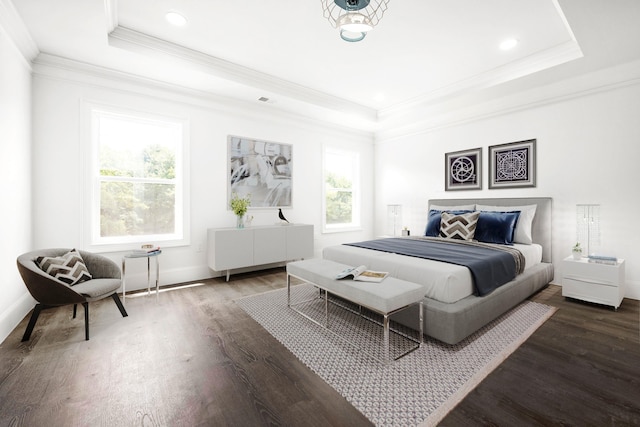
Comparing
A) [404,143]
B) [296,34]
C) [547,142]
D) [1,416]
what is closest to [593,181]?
[547,142]

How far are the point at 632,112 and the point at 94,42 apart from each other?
5.69m

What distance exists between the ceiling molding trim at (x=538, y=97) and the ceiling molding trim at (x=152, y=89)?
1903mm

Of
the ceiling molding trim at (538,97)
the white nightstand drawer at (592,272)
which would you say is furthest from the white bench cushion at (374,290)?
the ceiling molding trim at (538,97)

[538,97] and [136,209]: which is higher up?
Answer: [538,97]

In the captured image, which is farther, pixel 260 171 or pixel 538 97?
pixel 260 171

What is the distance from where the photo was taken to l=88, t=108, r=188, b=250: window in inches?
137

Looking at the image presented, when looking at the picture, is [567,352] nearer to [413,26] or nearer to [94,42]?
[413,26]

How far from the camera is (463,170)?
466 centimetres

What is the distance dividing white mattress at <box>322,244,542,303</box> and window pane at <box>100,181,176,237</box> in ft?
7.97

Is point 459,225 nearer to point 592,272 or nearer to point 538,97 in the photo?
point 592,272

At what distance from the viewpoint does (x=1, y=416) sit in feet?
4.87

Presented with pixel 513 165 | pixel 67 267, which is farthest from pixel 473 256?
pixel 67 267

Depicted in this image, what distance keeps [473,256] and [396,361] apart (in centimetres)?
137

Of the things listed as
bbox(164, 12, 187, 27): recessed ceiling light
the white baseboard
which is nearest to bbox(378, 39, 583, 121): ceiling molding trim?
bbox(164, 12, 187, 27): recessed ceiling light
